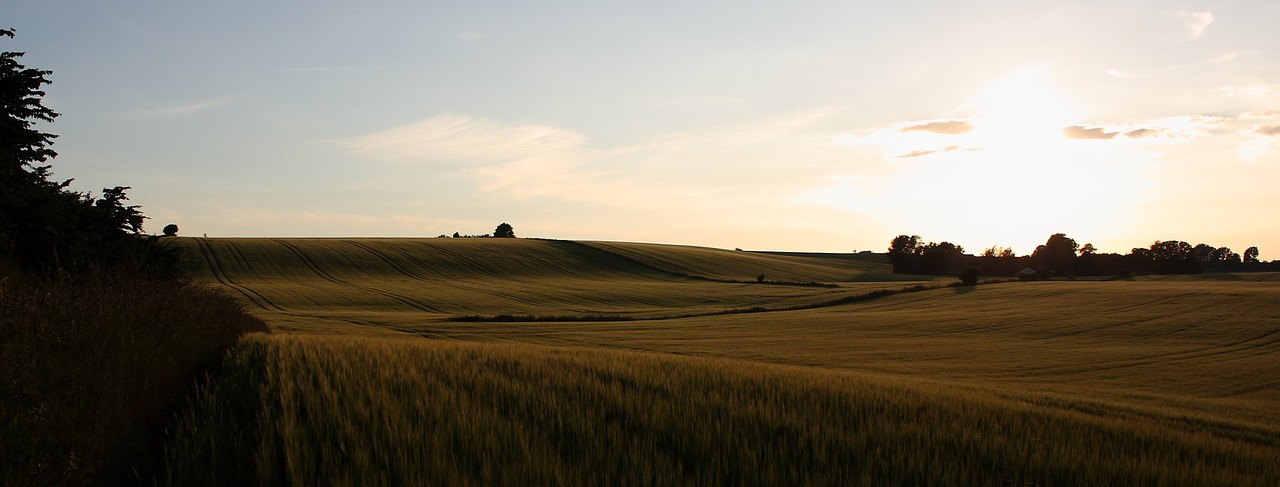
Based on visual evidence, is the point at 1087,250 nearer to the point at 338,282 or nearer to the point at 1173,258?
the point at 1173,258

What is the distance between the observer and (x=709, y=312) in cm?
4797

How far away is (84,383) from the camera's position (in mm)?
5410

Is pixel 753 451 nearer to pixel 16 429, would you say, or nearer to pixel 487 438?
pixel 487 438

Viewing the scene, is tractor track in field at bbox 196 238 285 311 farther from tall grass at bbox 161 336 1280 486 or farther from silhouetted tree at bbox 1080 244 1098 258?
silhouetted tree at bbox 1080 244 1098 258

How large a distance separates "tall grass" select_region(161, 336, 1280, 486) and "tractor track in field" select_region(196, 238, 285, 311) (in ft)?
138

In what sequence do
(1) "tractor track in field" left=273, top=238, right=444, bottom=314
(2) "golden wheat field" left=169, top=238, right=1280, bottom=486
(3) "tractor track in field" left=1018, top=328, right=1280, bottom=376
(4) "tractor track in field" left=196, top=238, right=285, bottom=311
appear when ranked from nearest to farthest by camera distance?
(2) "golden wheat field" left=169, top=238, right=1280, bottom=486 < (3) "tractor track in field" left=1018, top=328, right=1280, bottom=376 < (4) "tractor track in field" left=196, top=238, right=285, bottom=311 < (1) "tractor track in field" left=273, top=238, right=444, bottom=314

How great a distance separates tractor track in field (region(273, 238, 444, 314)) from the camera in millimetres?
49406

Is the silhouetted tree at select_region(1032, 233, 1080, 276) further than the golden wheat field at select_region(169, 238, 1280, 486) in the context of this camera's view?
Yes

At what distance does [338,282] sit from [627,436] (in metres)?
61.7

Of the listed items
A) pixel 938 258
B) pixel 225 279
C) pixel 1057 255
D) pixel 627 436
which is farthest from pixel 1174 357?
pixel 1057 255

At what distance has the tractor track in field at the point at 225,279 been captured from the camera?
155ft

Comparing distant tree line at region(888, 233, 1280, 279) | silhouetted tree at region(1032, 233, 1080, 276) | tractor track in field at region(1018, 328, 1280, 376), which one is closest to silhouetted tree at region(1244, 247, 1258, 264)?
distant tree line at region(888, 233, 1280, 279)

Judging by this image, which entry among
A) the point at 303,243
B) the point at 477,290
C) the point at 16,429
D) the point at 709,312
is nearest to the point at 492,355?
the point at 16,429

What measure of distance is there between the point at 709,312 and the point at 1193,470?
42723mm
